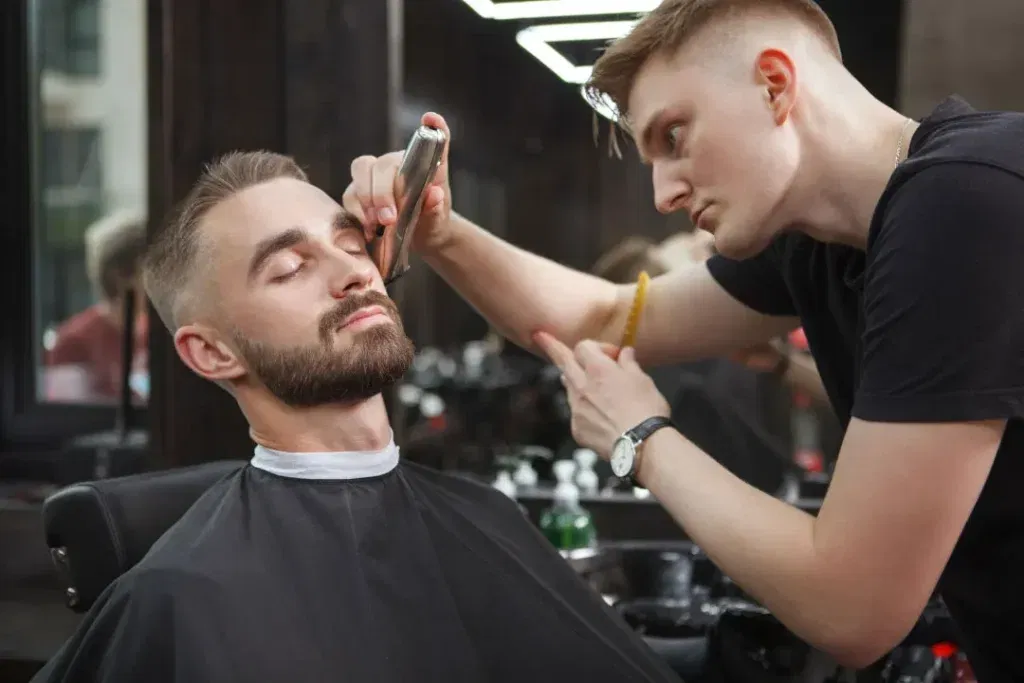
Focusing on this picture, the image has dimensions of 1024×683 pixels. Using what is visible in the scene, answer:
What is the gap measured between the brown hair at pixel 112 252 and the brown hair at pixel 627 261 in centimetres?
138

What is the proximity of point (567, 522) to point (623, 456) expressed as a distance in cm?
99

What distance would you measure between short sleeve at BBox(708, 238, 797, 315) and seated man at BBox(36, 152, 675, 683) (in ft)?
1.87

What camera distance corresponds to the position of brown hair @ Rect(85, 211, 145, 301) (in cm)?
304

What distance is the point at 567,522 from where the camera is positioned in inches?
93.7

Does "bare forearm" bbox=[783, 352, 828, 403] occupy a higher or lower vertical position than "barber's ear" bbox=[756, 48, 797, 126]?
lower

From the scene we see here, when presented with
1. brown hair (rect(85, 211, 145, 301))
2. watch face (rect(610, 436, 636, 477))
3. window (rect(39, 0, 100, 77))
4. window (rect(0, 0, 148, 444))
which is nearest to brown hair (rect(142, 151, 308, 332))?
watch face (rect(610, 436, 636, 477))

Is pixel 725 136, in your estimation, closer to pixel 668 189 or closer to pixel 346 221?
pixel 668 189

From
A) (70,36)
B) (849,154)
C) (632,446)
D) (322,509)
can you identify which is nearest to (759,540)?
(632,446)

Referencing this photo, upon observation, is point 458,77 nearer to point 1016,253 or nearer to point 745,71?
point 745,71

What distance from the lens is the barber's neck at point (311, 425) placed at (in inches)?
60.9

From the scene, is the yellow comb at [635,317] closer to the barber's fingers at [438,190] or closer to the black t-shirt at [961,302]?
the barber's fingers at [438,190]

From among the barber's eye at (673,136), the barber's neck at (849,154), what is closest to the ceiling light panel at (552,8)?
the barber's eye at (673,136)

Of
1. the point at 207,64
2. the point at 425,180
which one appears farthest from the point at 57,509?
the point at 207,64

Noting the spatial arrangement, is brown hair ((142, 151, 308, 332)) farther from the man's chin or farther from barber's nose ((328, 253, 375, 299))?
the man's chin
